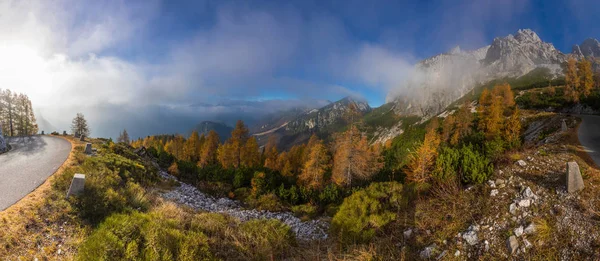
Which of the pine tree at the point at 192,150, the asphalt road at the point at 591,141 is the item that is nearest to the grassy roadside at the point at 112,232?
the asphalt road at the point at 591,141

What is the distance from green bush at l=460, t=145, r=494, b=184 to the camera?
31.6 ft

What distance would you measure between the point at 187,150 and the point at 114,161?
1721 inches

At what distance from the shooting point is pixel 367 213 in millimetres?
10438

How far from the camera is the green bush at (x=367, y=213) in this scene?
31.7 feet

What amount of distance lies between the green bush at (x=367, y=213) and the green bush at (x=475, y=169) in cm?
294

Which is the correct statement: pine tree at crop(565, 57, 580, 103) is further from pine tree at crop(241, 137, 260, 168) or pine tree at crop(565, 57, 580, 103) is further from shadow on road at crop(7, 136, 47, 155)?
shadow on road at crop(7, 136, 47, 155)

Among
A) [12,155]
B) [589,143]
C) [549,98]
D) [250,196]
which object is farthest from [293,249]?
[549,98]

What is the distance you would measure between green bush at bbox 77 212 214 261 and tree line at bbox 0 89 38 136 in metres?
54.3

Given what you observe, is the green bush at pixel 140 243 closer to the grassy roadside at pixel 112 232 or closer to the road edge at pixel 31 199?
the grassy roadside at pixel 112 232

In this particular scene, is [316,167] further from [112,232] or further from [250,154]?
[112,232]

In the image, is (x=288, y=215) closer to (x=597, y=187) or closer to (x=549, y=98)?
(x=597, y=187)

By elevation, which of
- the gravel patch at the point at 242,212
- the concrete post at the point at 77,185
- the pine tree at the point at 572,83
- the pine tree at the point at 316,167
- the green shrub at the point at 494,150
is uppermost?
the pine tree at the point at 572,83

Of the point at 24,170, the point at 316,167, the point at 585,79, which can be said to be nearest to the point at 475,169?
the point at 316,167

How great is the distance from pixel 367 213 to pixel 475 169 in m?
4.93
